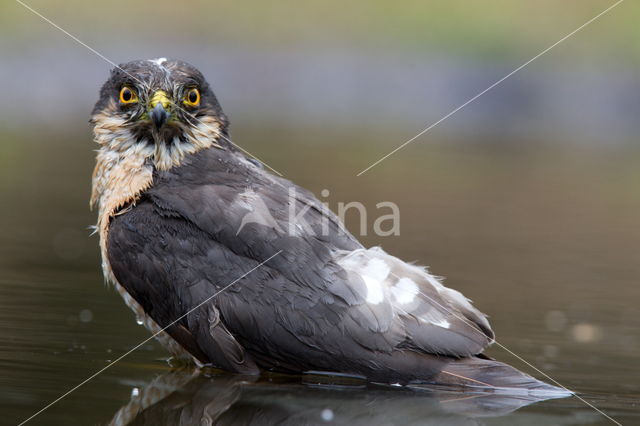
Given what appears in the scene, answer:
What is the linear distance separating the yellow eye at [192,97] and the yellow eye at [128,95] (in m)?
0.34

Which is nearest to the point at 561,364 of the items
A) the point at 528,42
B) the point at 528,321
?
the point at 528,321

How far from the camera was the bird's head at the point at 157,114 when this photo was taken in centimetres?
729

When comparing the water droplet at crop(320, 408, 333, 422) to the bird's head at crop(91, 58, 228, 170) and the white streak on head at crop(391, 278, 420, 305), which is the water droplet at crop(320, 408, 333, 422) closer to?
the white streak on head at crop(391, 278, 420, 305)

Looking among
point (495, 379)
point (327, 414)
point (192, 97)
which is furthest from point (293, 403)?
point (192, 97)

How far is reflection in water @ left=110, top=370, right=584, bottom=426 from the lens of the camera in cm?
584

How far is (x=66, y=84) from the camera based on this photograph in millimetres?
26578

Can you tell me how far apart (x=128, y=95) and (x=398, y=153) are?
42.4 ft

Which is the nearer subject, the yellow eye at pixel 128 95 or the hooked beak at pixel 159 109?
the hooked beak at pixel 159 109

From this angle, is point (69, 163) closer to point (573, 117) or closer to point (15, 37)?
point (15, 37)

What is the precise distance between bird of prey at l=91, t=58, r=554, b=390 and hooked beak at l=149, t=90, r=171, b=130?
11 millimetres

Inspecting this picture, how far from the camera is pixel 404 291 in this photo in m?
6.68

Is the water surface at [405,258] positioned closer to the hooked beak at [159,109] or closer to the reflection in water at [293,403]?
the reflection in water at [293,403]

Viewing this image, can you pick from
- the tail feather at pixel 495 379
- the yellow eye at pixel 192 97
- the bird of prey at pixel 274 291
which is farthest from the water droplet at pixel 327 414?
the yellow eye at pixel 192 97

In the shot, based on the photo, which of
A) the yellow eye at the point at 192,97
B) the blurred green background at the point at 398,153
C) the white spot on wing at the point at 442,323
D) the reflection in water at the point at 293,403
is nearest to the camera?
the reflection in water at the point at 293,403
